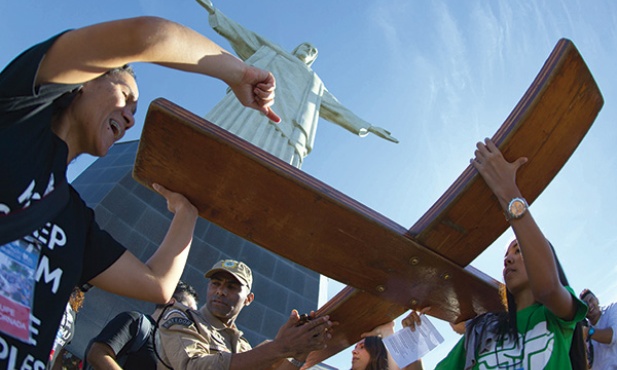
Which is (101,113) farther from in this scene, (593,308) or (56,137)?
(593,308)

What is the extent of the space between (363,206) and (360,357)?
1448 millimetres

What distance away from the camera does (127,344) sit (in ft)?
8.62

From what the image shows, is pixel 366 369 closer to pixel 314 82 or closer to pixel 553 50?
pixel 553 50

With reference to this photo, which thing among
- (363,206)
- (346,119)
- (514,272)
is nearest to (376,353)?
(514,272)

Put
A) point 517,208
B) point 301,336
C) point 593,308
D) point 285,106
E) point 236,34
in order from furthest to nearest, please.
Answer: point 236,34 < point 285,106 < point 593,308 < point 301,336 < point 517,208

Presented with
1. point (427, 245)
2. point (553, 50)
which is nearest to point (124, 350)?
point (427, 245)

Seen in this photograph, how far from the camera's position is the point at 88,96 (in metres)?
1.31

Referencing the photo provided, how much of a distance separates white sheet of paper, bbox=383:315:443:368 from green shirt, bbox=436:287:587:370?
0.42 m

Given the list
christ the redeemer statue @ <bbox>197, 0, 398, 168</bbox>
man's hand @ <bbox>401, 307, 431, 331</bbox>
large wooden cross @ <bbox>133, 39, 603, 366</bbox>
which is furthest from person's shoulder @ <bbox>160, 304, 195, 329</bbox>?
christ the redeemer statue @ <bbox>197, 0, 398, 168</bbox>

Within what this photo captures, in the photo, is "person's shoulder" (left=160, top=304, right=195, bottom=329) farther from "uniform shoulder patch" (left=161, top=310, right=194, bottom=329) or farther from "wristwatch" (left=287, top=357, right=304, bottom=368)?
"wristwatch" (left=287, top=357, right=304, bottom=368)

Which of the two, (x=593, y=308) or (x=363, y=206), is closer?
(x=363, y=206)

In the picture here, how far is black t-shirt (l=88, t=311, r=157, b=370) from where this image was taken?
2562 millimetres

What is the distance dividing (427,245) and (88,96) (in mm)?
1379

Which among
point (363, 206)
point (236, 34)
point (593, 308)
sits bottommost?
point (363, 206)
